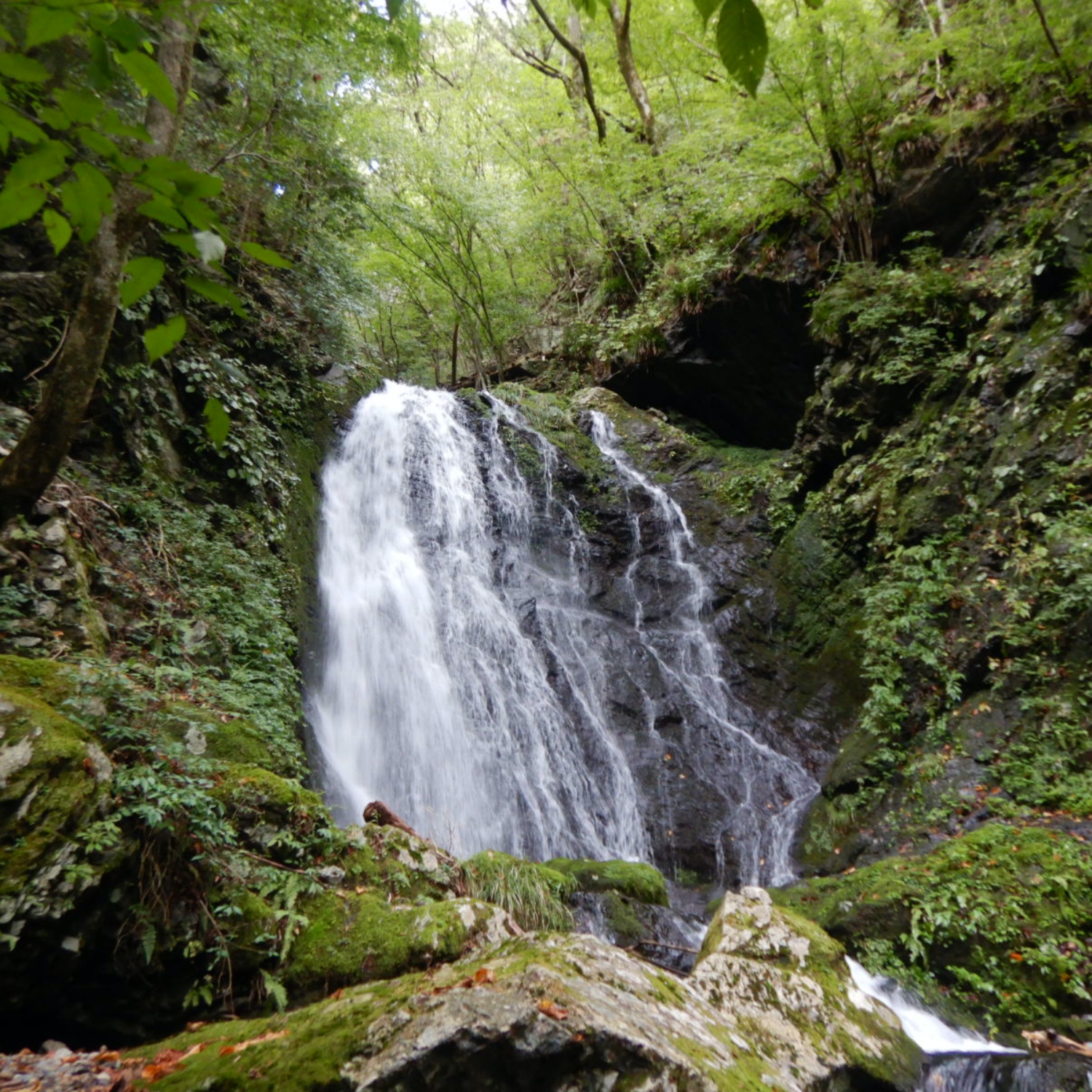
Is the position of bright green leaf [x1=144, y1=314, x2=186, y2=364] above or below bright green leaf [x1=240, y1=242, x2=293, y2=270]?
below

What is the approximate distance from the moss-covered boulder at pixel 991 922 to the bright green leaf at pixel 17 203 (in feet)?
17.4

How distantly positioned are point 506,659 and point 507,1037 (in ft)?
22.5

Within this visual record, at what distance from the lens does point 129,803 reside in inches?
113

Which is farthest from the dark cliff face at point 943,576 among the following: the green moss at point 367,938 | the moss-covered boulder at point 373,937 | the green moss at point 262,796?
the green moss at point 262,796

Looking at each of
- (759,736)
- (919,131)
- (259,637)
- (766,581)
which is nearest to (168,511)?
(259,637)

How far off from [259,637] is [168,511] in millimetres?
1383

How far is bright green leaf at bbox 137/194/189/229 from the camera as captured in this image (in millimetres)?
864

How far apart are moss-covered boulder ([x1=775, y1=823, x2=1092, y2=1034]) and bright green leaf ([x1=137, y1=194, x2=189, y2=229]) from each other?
17.0 feet

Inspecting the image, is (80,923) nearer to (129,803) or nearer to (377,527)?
(129,803)

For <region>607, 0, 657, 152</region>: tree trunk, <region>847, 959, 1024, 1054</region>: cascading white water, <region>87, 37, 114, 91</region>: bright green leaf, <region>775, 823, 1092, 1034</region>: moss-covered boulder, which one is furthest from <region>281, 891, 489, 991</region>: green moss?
<region>607, 0, 657, 152</region>: tree trunk

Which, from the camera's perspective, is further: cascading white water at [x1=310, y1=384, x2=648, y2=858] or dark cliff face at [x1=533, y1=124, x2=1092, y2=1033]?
cascading white water at [x1=310, y1=384, x2=648, y2=858]

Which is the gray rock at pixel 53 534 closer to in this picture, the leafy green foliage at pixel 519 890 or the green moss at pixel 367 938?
the green moss at pixel 367 938

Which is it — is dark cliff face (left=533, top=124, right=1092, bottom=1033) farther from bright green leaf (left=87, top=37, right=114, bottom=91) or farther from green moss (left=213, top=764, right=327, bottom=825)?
bright green leaf (left=87, top=37, right=114, bottom=91)

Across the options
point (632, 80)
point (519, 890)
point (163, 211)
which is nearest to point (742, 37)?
point (163, 211)
